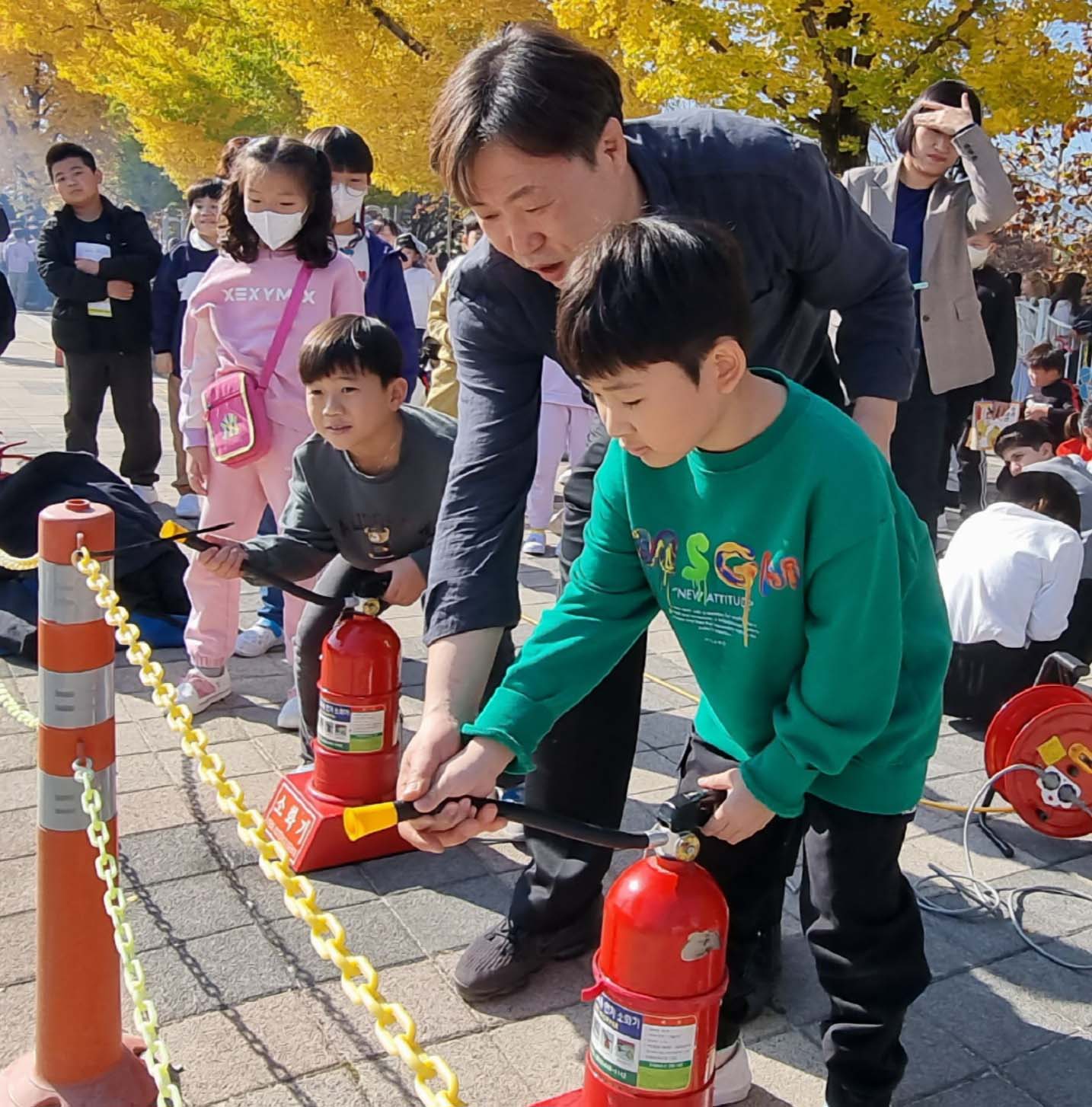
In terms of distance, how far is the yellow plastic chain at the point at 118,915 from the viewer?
175 centimetres

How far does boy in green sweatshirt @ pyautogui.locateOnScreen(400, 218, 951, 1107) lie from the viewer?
1553mm

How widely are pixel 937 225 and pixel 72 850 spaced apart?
3785 mm

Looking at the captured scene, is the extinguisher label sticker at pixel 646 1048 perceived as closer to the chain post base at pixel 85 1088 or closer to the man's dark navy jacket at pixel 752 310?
the man's dark navy jacket at pixel 752 310

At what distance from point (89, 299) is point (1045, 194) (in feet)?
40.8

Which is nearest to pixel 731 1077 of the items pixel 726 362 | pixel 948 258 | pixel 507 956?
pixel 507 956

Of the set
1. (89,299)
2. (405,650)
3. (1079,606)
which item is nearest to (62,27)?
(89,299)

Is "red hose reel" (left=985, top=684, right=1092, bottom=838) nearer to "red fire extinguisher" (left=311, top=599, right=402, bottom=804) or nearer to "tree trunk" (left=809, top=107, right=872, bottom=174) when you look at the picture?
"red fire extinguisher" (left=311, top=599, right=402, bottom=804)

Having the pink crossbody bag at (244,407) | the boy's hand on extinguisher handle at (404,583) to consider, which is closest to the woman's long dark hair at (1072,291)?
the pink crossbody bag at (244,407)

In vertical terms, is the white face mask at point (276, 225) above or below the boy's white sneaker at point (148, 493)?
above

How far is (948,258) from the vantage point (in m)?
4.54

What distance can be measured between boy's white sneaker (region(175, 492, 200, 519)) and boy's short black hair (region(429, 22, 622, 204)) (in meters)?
5.03

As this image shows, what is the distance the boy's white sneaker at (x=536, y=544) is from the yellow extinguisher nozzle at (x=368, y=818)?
468 cm

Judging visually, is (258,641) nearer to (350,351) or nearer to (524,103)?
(350,351)

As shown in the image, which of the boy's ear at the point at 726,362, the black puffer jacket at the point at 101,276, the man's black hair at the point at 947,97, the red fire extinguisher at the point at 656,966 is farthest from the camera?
the black puffer jacket at the point at 101,276
